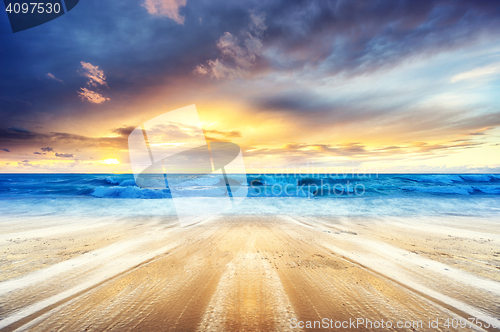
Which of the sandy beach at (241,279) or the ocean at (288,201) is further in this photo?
the ocean at (288,201)

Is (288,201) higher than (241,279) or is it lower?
lower

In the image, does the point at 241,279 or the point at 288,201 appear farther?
the point at 288,201

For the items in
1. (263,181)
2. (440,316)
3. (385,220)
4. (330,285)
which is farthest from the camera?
(263,181)

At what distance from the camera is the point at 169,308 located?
8.34 ft

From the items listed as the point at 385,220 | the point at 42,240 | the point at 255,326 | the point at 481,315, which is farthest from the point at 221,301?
the point at 385,220

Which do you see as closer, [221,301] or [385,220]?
[221,301]

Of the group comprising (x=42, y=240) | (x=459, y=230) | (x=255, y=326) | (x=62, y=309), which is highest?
(x=42, y=240)

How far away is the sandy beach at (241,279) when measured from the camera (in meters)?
2.38

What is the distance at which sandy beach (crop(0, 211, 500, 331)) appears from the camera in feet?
7.81

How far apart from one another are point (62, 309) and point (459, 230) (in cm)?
1151

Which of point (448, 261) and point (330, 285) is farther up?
point (330, 285)

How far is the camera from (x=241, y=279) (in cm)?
333

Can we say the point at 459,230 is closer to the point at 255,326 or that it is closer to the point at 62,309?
the point at 255,326

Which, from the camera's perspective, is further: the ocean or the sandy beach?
the ocean
